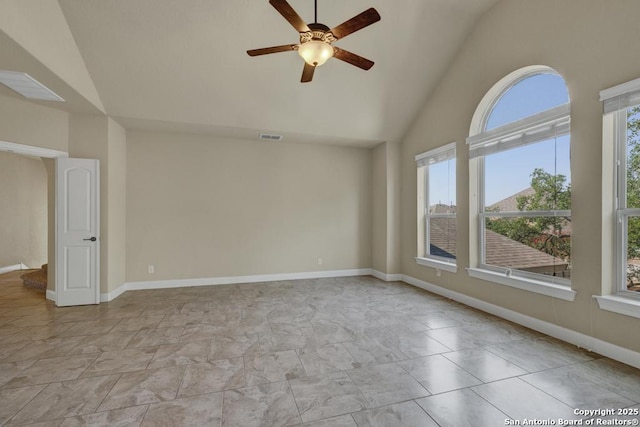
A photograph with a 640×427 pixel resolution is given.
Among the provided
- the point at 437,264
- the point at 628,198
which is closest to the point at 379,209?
the point at 437,264

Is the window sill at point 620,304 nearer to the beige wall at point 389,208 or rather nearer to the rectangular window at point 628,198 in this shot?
the rectangular window at point 628,198

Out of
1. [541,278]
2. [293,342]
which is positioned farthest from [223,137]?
[541,278]

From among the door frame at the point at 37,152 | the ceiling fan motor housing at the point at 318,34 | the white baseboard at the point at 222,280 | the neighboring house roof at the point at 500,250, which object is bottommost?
the white baseboard at the point at 222,280

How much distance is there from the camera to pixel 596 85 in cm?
267

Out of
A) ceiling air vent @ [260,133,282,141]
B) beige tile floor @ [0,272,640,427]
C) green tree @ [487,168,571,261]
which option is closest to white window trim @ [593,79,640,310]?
green tree @ [487,168,571,261]

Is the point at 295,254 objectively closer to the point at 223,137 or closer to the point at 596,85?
the point at 223,137

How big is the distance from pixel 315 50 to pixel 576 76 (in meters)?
2.60

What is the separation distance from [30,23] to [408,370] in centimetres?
468

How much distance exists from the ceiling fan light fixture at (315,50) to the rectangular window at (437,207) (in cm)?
272

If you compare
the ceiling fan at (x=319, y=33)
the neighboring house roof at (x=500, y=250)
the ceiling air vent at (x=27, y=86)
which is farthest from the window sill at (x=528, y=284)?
the ceiling air vent at (x=27, y=86)

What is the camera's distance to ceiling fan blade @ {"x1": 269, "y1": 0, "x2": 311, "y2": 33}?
2137 mm

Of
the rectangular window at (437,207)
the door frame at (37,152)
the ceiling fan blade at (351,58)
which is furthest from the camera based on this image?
the rectangular window at (437,207)

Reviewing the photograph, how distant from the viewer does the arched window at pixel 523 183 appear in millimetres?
3105

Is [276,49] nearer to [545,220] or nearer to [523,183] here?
[523,183]
